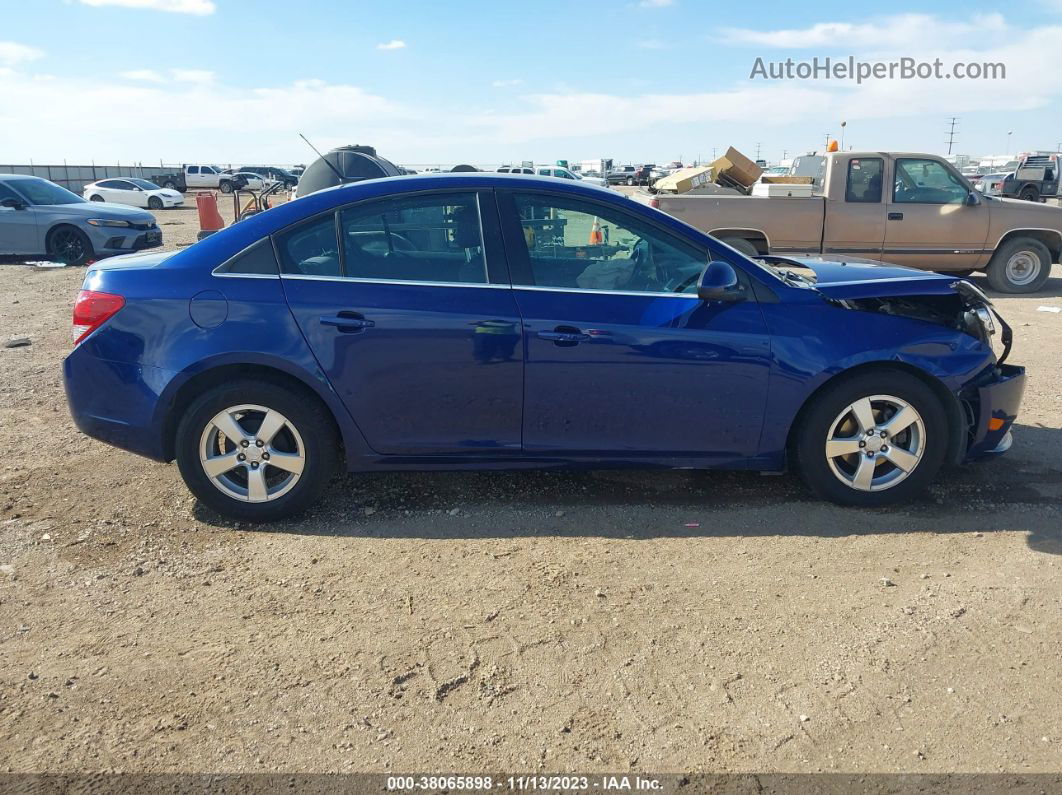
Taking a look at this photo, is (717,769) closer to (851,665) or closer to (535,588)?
(851,665)

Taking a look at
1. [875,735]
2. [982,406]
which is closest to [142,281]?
[875,735]

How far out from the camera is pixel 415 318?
13.0 ft

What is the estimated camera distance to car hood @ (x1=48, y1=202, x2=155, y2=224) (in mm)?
14719

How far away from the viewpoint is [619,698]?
9.11 feet

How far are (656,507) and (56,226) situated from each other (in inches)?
558

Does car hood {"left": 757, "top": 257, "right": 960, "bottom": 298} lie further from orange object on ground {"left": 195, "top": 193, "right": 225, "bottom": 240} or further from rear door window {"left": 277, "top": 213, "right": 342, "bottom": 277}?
orange object on ground {"left": 195, "top": 193, "right": 225, "bottom": 240}

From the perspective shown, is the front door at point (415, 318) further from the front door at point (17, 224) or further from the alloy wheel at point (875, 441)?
the front door at point (17, 224)

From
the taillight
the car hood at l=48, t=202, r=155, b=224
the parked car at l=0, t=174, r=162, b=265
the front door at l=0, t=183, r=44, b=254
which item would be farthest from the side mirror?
the front door at l=0, t=183, r=44, b=254

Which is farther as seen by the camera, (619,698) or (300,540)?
(300,540)

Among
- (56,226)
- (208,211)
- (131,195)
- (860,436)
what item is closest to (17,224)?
(56,226)

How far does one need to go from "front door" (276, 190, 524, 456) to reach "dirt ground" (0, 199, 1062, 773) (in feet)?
1.74

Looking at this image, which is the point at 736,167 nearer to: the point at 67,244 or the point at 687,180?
the point at 687,180

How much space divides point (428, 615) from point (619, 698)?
35.1 inches

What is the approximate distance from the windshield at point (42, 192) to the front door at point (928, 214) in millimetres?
13701
